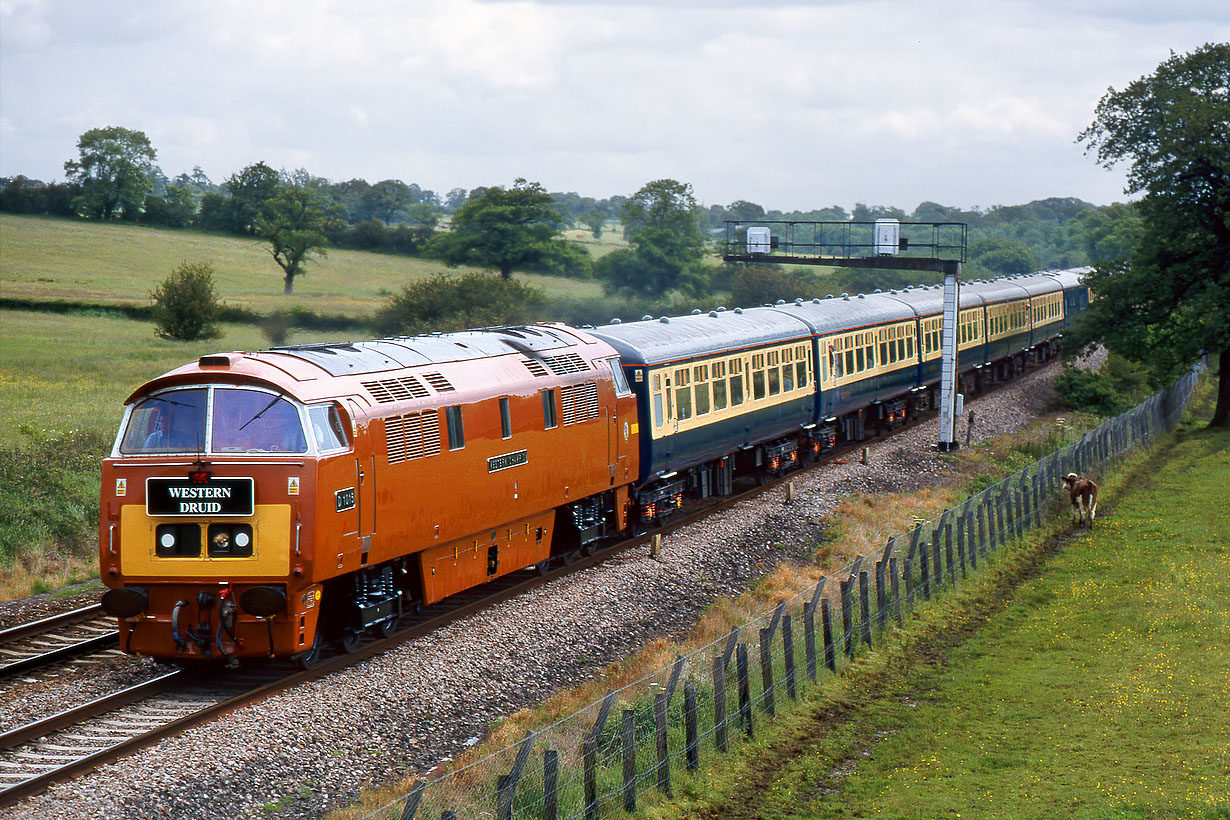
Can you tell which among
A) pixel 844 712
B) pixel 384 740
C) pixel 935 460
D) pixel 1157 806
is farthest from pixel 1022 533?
pixel 384 740

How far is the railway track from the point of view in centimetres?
1505

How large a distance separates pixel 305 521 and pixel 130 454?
219 centimetres

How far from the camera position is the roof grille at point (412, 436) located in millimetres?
15492

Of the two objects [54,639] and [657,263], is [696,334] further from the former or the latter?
[657,263]

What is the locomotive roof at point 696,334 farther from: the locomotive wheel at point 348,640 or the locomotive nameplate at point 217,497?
the locomotive nameplate at point 217,497

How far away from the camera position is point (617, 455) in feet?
72.6

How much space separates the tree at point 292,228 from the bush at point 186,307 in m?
22.0

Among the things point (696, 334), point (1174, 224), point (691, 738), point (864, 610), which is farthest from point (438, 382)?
point (1174, 224)

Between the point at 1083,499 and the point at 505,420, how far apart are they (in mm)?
15304

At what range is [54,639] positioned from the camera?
1636cm

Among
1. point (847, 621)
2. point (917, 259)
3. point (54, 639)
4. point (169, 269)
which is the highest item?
point (169, 269)

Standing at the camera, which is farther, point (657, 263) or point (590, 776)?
point (657, 263)

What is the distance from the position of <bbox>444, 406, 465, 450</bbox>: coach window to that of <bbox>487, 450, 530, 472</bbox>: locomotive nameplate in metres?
0.80

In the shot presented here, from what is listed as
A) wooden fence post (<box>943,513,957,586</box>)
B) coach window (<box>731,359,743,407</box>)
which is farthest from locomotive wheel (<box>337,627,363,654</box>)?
coach window (<box>731,359,743,407</box>)
